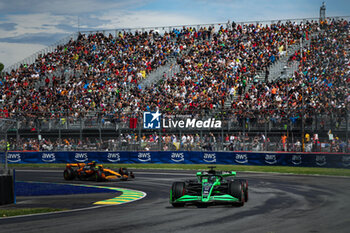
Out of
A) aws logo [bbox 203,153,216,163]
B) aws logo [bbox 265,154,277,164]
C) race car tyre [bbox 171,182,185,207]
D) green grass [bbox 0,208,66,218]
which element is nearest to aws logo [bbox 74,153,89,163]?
aws logo [bbox 203,153,216,163]

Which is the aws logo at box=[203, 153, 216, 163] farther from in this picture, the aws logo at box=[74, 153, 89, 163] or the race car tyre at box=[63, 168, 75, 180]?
the race car tyre at box=[63, 168, 75, 180]

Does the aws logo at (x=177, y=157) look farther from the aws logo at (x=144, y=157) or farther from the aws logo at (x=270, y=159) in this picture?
the aws logo at (x=270, y=159)

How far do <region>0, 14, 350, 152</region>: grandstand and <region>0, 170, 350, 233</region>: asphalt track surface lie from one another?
39.0 feet

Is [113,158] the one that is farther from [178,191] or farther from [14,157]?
[178,191]

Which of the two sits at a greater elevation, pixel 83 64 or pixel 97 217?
pixel 83 64

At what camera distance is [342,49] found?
127 ft

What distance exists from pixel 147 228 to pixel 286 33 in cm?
3613

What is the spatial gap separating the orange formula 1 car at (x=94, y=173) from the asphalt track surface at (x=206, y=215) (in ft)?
15.2

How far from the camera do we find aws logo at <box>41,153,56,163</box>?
37469 millimetres

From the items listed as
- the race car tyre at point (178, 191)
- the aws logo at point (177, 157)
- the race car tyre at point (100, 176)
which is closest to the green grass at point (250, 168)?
the aws logo at point (177, 157)

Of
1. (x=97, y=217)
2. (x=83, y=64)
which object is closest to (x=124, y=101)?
(x=83, y=64)

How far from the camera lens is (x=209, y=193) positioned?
1394 centimetres

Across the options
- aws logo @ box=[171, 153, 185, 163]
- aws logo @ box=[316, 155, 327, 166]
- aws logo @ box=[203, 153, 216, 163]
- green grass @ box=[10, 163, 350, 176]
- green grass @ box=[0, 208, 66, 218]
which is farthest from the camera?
aws logo @ box=[171, 153, 185, 163]

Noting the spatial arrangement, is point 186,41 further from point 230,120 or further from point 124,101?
point 230,120
